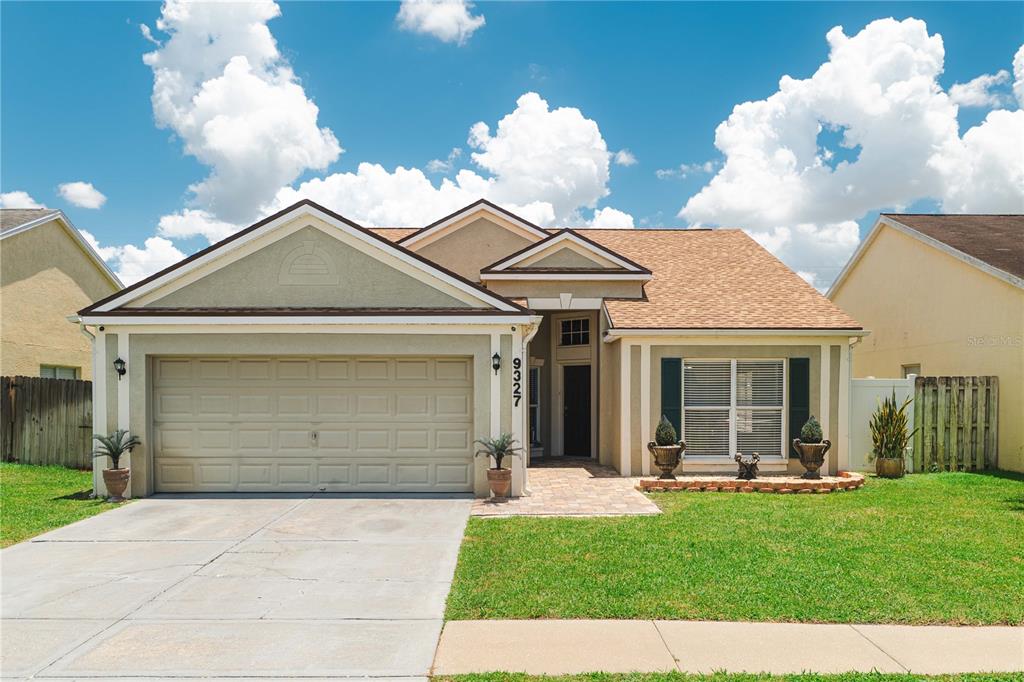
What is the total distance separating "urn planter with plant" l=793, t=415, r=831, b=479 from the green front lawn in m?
7.79

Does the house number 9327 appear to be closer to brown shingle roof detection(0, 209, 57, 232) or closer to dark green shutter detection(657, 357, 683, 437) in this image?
dark green shutter detection(657, 357, 683, 437)

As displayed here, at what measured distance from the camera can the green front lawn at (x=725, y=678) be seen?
4.36 metres

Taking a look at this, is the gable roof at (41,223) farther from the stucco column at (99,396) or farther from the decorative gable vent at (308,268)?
the decorative gable vent at (308,268)

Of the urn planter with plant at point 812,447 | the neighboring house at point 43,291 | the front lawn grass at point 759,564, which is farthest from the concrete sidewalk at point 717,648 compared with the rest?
the neighboring house at point 43,291

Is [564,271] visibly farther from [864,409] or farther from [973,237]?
[973,237]

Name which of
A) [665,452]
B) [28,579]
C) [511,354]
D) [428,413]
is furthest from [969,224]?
[28,579]

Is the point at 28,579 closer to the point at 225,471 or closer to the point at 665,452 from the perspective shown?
the point at 225,471

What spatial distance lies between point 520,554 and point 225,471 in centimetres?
621

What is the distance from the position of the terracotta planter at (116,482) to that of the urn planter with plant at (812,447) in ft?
38.4

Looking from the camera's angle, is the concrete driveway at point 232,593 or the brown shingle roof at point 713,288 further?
the brown shingle roof at point 713,288

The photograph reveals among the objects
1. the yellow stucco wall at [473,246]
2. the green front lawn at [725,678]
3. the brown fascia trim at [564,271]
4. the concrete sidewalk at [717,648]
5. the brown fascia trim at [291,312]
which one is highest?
the yellow stucco wall at [473,246]

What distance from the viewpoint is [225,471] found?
10961 mm

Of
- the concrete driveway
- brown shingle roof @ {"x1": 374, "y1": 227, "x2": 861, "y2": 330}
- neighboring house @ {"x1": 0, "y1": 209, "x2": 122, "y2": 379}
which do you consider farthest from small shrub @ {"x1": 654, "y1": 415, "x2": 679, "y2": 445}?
neighboring house @ {"x1": 0, "y1": 209, "x2": 122, "y2": 379}

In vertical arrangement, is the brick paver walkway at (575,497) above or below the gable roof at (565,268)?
below
